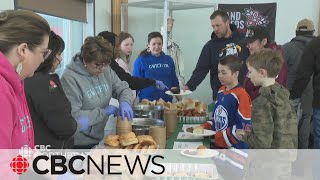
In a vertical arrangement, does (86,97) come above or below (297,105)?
above

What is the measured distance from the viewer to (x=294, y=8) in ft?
16.0

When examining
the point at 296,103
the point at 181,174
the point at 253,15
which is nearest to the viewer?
the point at 181,174

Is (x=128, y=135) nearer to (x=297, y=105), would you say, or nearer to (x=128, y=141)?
(x=128, y=141)

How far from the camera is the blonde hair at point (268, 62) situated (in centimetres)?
192

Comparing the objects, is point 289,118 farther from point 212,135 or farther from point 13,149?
point 13,149

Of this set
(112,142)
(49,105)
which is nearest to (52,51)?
(49,105)

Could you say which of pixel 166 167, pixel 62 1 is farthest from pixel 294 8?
pixel 166 167

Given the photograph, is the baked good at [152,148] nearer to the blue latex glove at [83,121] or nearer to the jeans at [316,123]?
the blue latex glove at [83,121]

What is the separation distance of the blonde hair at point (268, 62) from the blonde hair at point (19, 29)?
4.29ft

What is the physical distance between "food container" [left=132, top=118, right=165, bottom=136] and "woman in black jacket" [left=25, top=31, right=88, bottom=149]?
1.20 ft

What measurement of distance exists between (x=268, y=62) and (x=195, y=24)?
315cm

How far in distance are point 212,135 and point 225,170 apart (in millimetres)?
329

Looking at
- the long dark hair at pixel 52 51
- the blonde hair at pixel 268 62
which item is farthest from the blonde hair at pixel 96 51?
the blonde hair at pixel 268 62

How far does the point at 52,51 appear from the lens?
1399mm
